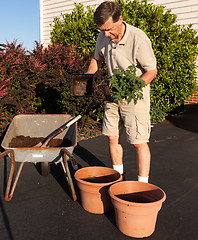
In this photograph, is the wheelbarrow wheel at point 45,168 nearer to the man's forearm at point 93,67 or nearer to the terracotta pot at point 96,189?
the terracotta pot at point 96,189

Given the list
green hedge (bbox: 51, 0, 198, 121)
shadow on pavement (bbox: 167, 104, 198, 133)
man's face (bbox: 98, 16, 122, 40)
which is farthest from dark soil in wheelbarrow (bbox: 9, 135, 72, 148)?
green hedge (bbox: 51, 0, 198, 121)

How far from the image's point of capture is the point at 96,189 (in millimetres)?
2236

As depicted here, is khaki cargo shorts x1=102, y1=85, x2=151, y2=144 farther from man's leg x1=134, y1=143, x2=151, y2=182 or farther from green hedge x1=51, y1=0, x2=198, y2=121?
green hedge x1=51, y1=0, x2=198, y2=121

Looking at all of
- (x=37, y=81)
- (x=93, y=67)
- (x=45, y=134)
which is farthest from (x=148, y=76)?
(x=37, y=81)

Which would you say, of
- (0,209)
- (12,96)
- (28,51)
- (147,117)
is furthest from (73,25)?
(0,209)

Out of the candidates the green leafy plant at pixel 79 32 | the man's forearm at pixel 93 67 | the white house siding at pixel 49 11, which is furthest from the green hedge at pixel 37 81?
the white house siding at pixel 49 11

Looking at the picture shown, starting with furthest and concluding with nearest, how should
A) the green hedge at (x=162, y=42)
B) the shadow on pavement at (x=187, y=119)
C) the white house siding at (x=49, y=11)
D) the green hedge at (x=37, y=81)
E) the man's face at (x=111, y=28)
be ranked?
the white house siding at (x=49, y=11) → the green hedge at (x=162, y=42) → the shadow on pavement at (x=187, y=119) → the green hedge at (x=37, y=81) → the man's face at (x=111, y=28)

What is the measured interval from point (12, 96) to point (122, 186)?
2.84 m

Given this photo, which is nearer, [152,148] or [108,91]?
[108,91]

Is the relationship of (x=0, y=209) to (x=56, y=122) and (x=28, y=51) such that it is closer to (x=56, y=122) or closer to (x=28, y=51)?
(x=56, y=122)

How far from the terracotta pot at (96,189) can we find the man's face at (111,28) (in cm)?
134

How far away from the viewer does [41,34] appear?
31.8 ft

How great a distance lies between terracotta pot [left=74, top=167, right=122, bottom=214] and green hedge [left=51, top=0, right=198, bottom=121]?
4151 mm

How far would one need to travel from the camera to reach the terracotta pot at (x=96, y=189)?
2.24 meters
